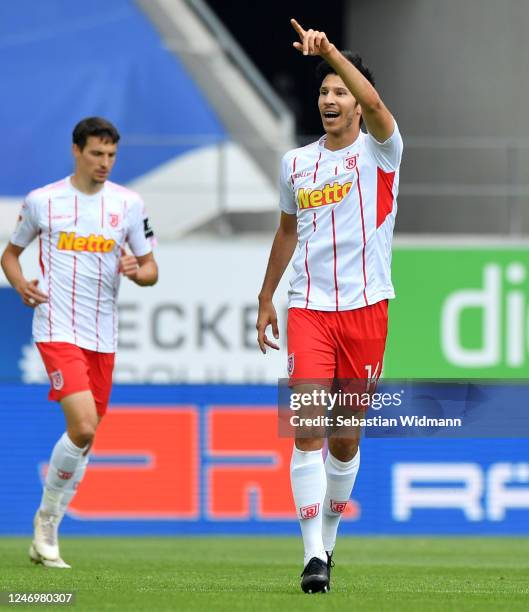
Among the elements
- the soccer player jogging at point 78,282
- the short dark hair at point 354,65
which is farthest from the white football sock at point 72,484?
the short dark hair at point 354,65

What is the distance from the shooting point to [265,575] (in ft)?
25.3

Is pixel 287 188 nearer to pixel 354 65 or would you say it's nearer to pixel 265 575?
pixel 354 65

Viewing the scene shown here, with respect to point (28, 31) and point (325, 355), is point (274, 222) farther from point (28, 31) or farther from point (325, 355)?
point (325, 355)

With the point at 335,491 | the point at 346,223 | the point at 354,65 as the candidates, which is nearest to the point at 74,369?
the point at 335,491

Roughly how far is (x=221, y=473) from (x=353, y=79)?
6797mm

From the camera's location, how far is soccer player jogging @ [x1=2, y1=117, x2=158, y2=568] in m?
8.17

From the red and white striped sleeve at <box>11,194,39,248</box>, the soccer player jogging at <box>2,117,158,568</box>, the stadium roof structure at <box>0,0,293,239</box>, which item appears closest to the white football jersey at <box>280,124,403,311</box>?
the soccer player jogging at <box>2,117,158,568</box>

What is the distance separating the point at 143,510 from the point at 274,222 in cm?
512

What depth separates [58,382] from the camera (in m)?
8.12

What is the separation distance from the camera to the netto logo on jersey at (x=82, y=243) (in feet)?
27.5

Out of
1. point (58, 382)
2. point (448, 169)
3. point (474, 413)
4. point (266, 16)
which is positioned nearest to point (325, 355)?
point (474, 413)

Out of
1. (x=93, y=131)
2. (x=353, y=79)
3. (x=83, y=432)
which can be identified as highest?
(x=93, y=131)

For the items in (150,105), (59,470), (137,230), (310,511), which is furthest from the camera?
(150,105)

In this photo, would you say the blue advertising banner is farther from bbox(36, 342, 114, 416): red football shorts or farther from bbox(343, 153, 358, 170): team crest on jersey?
bbox(343, 153, 358, 170): team crest on jersey
